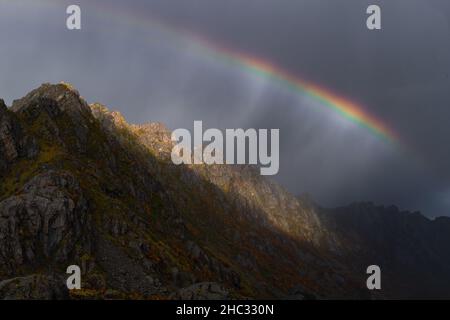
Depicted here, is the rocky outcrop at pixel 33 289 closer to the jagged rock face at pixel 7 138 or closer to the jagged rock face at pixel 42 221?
the jagged rock face at pixel 42 221

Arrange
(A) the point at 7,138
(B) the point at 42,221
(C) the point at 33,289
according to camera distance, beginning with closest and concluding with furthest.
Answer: (C) the point at 33,289
(B) the point at 42,221
(A) the point at 7,138

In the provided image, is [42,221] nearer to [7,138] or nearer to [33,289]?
[7,138]

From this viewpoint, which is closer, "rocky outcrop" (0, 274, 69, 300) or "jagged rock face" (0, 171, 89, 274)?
"rocky outcrop" (0, 274, 69, 300)

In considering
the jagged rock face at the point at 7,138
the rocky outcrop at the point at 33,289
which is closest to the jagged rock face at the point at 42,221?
the jagged rock face at the point at 7,138

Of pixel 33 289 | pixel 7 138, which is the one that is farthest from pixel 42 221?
pixel 33 289

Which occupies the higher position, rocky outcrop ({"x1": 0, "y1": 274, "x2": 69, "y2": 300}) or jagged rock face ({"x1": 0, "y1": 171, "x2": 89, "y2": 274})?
jagged rock face ({"x1": 0, "y1": 171, "x2": 89, "y2": 274})

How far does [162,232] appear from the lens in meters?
191

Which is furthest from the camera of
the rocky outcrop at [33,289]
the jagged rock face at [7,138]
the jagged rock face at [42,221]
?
the jagged rock face at [7,138]

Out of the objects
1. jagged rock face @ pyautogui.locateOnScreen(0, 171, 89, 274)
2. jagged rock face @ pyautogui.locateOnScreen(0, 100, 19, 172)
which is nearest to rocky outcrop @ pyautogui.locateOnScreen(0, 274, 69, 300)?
jagged rock face @ pyautogui.locateOnScreen(0, 171, 89, 274)

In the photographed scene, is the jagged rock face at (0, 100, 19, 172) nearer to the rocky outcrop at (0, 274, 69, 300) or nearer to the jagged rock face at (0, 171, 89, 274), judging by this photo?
the jagged rock face at (0, 171, 89, 274)

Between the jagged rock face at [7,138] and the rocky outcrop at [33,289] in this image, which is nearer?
the rocky outcrop at [33,289]

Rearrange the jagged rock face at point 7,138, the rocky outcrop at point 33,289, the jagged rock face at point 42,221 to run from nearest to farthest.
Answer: the rocky outcrop at point 33,289, the jagged rock face at point 42,221, the jagged rock face at point 7,138

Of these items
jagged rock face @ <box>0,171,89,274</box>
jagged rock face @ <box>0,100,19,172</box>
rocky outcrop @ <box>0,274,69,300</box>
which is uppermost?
jagged rock face @ <box>0,100,19,172</box>
